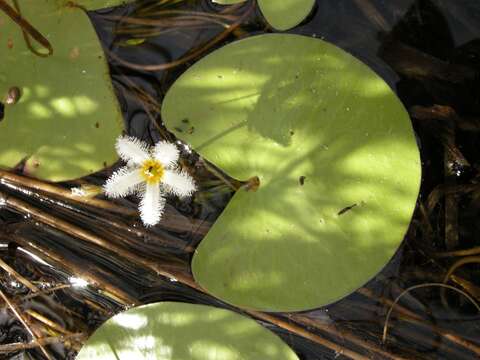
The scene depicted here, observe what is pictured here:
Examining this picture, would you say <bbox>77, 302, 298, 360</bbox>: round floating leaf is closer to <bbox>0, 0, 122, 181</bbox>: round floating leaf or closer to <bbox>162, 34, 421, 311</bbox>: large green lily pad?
<bbox>162, 34, 421, 311</bbox>: large green lily pad

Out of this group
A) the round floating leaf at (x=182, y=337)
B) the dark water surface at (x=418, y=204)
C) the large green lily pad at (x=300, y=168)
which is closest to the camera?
the large green lily pad at (x=300, y=168)

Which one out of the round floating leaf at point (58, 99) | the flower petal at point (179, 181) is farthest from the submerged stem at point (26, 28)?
the flower petal at point (179, 181)

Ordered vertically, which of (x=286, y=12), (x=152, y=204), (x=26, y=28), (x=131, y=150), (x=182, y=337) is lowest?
(x=182, y=337)

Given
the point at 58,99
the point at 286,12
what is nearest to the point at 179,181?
the point at 58,99

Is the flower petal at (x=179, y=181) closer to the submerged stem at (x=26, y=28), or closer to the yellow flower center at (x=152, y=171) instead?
the yellow flower center at (x=152, y=171)

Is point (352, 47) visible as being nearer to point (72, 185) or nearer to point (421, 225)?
point (421, 225)

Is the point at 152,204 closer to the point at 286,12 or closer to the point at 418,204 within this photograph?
the point at 286,12
